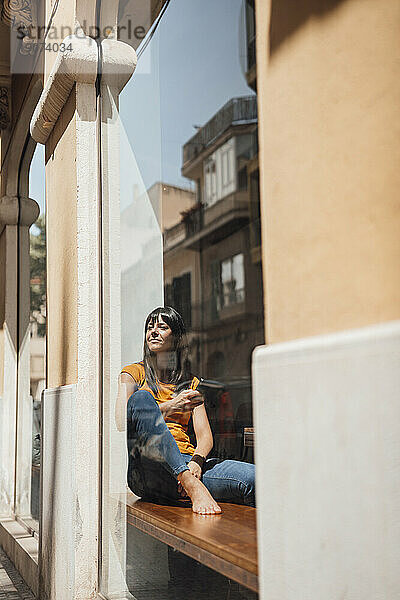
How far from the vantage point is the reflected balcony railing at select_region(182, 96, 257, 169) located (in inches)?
224

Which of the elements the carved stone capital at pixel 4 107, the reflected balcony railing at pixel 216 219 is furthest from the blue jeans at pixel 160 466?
the carved stone capital at pixel 4 107

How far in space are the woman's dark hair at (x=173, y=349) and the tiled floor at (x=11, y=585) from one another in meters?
1.86

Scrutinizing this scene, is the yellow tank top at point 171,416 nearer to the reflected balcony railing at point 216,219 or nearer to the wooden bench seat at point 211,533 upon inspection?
the wooden bench seat at point 211,533

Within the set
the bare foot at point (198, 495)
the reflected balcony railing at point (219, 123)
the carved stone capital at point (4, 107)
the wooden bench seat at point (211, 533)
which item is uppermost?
the carved stone capital at point (4, 107)

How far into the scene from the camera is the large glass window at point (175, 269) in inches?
139

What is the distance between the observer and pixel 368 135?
1.51 metres

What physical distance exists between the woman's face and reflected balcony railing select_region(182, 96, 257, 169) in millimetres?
1928

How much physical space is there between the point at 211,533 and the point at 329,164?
1499 mm

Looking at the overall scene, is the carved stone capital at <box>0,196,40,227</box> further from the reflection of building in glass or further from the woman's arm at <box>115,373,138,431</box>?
the woman's arm at <box>115,373,138,431</box>

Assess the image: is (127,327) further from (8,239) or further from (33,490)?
(8,239)

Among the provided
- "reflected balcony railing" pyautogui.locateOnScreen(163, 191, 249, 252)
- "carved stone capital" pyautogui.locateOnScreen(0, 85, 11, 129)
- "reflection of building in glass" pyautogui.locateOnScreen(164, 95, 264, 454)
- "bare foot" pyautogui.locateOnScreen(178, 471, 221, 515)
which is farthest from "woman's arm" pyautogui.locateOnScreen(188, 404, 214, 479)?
"carved stone capital" pyautogui.locateOnScreen(0, 85, 11, 129)

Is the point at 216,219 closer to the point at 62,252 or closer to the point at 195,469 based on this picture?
the point at 62,252

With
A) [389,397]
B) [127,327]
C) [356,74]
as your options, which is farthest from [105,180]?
[389,397]

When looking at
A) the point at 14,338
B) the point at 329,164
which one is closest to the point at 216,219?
the point at 14,338
